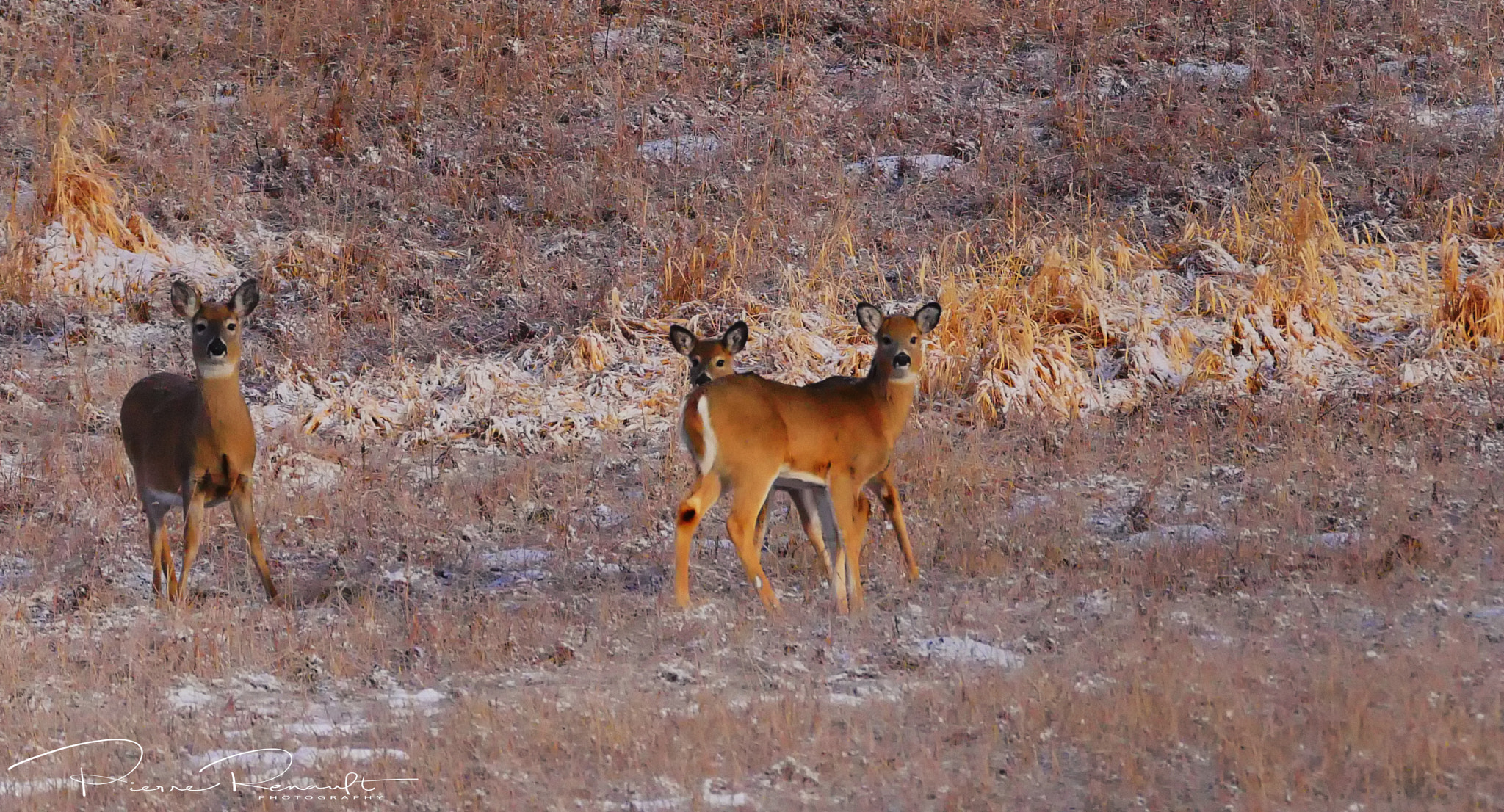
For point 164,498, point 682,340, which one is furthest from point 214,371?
point 682,340

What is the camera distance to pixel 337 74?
1627cm

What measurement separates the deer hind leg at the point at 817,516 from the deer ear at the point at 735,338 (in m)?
0.91

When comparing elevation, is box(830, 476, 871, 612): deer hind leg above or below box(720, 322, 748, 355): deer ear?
below

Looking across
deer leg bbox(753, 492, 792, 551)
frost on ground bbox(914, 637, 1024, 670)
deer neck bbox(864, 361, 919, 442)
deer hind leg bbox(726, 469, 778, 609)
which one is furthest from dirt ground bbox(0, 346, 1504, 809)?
deer neck bbox(864, 361, 919, 442)

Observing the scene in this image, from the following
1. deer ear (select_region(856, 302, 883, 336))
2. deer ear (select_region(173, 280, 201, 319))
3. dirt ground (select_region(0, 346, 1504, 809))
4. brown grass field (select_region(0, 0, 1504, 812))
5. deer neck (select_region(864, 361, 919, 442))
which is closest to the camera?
dirt ground (select_region(0, 346, 1504, 809))

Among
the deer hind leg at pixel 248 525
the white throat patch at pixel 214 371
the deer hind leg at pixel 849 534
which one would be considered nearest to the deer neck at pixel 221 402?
the white throat patch at pixel 214 371

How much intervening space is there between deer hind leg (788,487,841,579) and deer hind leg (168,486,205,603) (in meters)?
2.64

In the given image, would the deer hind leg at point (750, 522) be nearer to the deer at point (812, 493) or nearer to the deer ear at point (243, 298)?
the deer at point (812, 493)

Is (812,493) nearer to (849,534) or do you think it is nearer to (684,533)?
(849,534)

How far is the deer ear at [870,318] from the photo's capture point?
7965 mm
